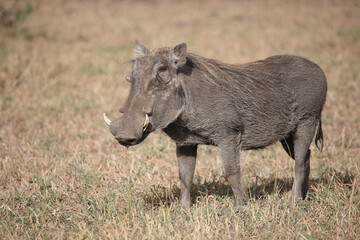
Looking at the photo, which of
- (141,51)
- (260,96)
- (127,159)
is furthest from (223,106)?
(127,159)

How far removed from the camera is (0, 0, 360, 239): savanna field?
2.97m


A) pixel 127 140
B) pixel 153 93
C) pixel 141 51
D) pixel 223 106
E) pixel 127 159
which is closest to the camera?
pixel 127 140

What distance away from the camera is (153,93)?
2855mm

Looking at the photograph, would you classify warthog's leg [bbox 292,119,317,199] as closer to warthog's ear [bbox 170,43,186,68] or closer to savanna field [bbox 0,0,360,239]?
savanna field [bbox 0,0,360,239]

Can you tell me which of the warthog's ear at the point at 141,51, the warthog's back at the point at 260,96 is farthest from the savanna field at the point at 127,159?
the warthog's back at the point at 260,96

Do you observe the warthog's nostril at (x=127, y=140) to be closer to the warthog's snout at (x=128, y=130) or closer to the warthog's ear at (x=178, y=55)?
the warthog's snout at (x=128, y=130)

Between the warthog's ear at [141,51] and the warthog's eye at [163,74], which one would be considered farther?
the warthog's ear at [141,51]

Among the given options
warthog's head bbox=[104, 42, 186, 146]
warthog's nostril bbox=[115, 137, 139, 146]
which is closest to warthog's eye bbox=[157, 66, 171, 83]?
warthog's head bbox=[104, 42, 186, 146]

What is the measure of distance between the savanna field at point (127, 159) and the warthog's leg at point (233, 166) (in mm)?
102

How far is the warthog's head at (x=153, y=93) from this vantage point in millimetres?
2725

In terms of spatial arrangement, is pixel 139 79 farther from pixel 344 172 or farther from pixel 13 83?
pixel 13 83

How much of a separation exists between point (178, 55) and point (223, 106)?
1.66ft

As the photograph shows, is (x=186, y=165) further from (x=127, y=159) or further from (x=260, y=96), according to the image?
(x=127, y=159)

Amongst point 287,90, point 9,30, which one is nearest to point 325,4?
point 9,30
